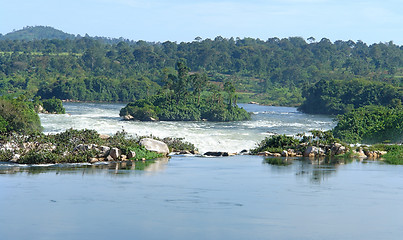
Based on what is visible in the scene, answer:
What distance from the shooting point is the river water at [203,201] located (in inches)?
691

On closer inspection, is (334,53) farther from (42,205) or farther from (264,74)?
(42,205)

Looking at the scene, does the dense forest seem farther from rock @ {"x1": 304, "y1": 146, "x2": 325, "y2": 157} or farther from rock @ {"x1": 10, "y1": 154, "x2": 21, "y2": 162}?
rock @ {"x1": 10, "y1": 154, "x2": 21, "y2": 162}

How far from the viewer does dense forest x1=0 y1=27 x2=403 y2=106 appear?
404 ft

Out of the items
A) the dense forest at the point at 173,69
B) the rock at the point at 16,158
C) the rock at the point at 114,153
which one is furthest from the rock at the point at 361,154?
the dense forest at the point at 173,69

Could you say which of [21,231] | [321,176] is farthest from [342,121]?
[21,231]

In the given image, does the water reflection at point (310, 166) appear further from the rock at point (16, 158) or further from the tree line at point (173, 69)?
the tree line at point (173, 69)

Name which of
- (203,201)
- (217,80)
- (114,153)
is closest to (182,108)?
(114,153)

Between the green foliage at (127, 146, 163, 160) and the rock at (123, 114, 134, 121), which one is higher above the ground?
the green foliage at (127, 146, 163, 160)

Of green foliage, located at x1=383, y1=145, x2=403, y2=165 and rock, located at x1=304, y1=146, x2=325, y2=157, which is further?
rock, located at x1=304, y1=146, x2=325, y2=157

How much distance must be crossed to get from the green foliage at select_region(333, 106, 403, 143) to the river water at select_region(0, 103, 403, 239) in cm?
1262

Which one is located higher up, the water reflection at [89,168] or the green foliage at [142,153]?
the green foliage at [142,153]

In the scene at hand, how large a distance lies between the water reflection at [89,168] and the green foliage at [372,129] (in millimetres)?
19254

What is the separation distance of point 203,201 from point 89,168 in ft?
27.4

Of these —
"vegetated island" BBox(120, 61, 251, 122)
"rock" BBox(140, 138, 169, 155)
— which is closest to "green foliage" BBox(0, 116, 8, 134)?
"rock" BBox(140, 138, 169, 155)
